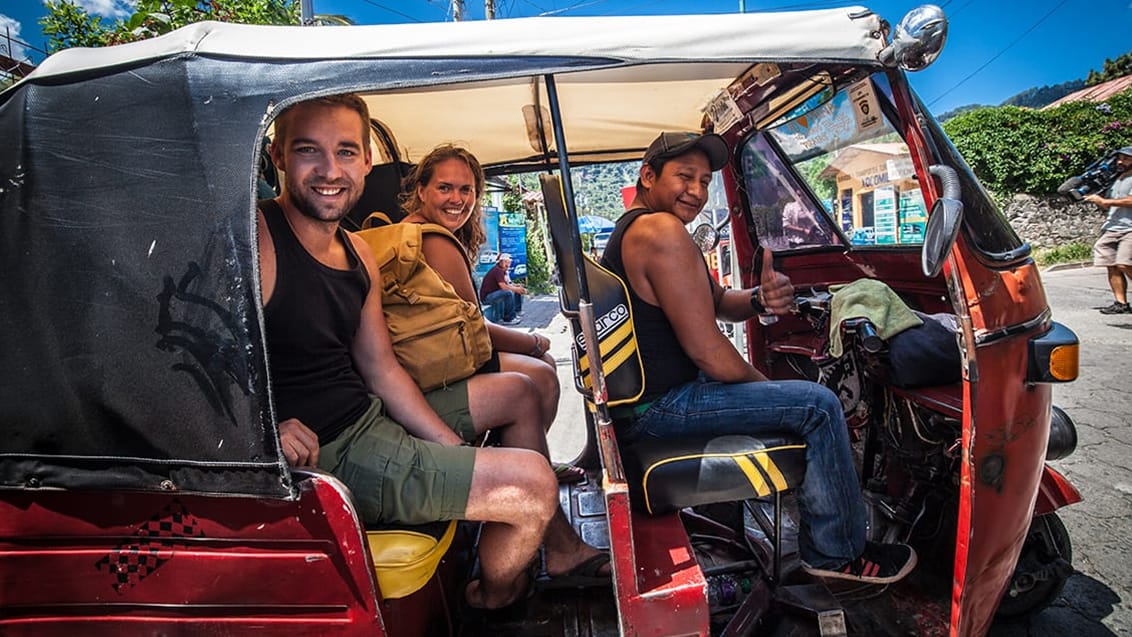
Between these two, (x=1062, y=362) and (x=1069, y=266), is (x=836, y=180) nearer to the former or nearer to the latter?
(x=1062, y=362)

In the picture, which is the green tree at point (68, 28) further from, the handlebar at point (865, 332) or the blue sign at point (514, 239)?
the blue sign at point (514, 239)

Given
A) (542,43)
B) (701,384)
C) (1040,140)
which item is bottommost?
(701,384)

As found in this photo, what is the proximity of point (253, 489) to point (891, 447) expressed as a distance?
234 cm

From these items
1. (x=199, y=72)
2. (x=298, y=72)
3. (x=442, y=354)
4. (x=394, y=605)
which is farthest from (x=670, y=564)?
(x=199, y=72)

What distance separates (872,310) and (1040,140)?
17.4 m

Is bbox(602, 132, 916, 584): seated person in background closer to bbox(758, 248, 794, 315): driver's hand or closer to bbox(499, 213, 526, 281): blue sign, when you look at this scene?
bbox(758, 248, 794, 315): driver's hand

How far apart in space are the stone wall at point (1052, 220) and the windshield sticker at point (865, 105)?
16152 millimetres

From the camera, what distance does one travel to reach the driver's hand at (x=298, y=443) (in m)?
1.49

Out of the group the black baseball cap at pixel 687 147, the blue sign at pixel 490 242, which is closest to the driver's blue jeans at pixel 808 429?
the black baseball cap at pixel 687 147

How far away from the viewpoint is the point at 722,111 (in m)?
2.71

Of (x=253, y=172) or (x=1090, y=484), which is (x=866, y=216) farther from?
(x=253, y=172)

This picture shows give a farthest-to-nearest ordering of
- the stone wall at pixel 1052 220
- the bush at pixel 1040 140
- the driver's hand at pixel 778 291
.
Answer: the stone wall at pixel 1052 220, the bush at pixel 1040 140, the driver's hand at pixel 778 291

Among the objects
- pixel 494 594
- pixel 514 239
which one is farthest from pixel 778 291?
pixel 514 239

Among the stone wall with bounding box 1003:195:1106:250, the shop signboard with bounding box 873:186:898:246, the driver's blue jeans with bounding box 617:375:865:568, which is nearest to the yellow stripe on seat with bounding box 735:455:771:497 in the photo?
the driver's blue jeans with bounding box 617:375:865:568
